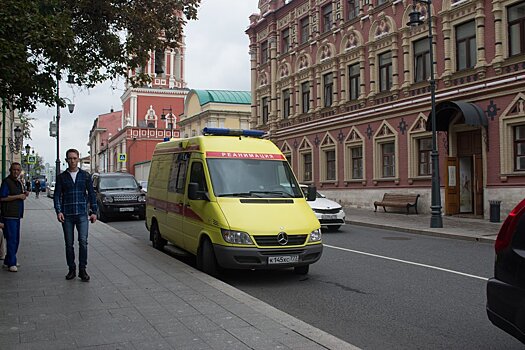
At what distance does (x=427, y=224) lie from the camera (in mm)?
19844

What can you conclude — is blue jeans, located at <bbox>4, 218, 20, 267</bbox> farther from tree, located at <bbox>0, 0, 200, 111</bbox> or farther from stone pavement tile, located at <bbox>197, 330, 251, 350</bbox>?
stone pavement tile, located at <bbox>197, 330, 251, 350</bbox>

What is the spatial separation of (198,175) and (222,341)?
16.3ft

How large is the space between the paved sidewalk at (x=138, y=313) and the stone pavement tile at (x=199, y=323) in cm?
1

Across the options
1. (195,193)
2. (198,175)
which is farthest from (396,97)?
(195,193)

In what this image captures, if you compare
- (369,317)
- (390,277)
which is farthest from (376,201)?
(369,317)

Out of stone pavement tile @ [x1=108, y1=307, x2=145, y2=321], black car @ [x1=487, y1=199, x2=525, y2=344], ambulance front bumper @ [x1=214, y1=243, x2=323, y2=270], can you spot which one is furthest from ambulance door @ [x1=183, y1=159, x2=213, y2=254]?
black car @ [x1=487, y1=199, x2=525, y2=344]

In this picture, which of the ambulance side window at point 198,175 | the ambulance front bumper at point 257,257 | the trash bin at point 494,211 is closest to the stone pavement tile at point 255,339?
the ambulance front bumper at point 257,257

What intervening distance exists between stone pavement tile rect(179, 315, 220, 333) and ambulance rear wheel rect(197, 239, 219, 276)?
2837mm

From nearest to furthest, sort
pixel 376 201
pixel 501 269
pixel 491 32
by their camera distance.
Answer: pixel 501 269 < pixel 491 32 < pixel 376 201

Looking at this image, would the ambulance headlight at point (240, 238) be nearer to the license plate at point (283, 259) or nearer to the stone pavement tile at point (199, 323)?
the license plate at point (283, 259)

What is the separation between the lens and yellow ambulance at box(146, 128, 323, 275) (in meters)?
8.36

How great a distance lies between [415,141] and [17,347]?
70.9 feet

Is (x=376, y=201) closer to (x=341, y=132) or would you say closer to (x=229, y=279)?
(x=341, y=132)

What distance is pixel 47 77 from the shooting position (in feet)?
34.8
